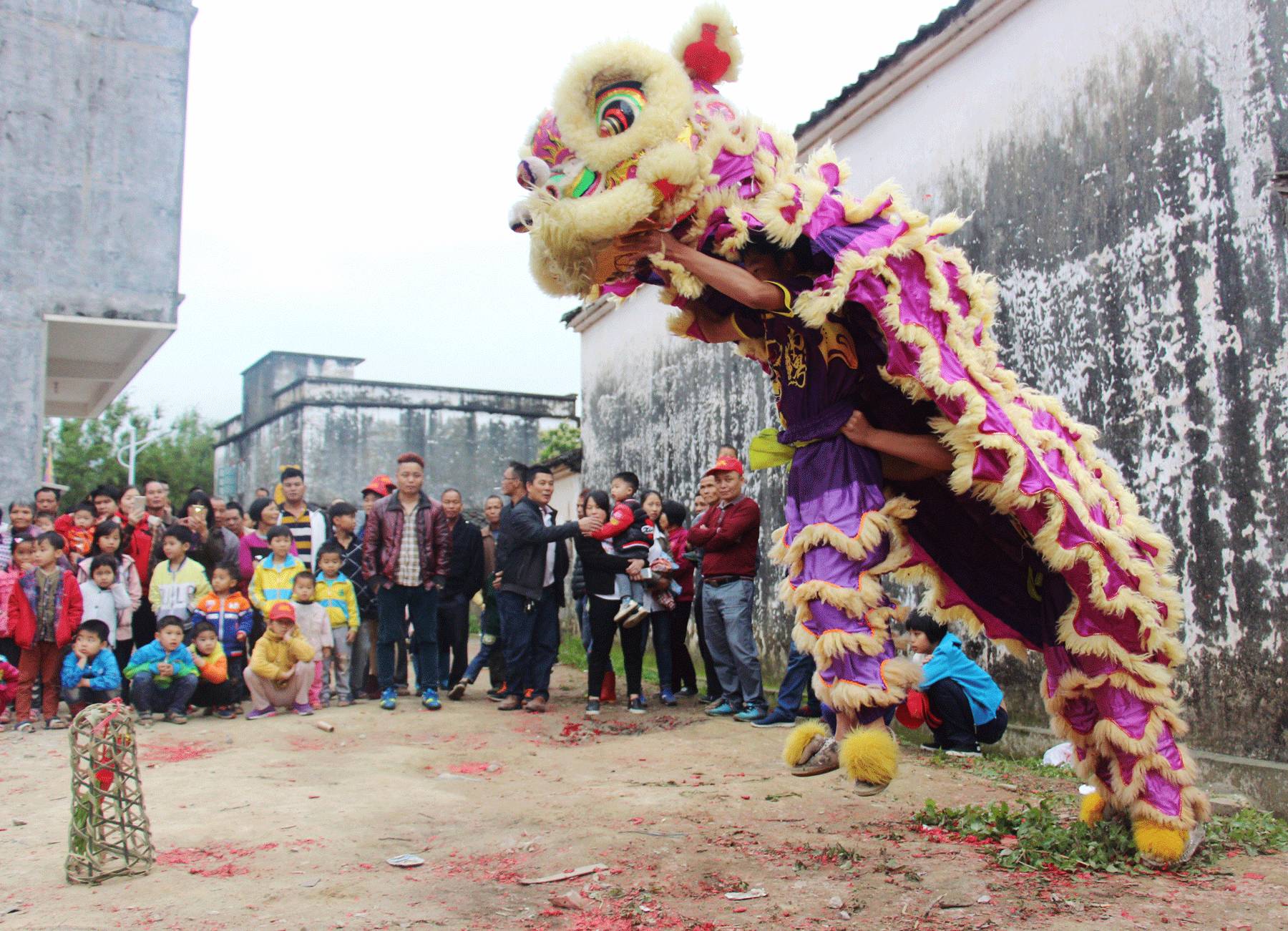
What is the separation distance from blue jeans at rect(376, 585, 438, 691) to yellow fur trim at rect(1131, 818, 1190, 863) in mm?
4961

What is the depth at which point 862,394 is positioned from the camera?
11.0 feet

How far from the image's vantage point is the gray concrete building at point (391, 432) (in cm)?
2108

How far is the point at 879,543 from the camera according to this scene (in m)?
3.05

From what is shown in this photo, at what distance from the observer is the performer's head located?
5613 millimetres

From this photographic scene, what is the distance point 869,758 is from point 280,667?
16.7 ft

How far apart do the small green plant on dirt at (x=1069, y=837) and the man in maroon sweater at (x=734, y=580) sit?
8.85 ft

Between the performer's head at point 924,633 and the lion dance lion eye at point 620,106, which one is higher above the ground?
the lion dance lion eye at point 620,106

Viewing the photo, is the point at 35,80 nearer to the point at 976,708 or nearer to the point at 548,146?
the point at 548,146

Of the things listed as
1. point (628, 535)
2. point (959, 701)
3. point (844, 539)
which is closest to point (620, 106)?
point (844, 539)

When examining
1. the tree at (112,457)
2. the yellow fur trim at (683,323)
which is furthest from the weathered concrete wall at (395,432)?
the yellow fur trim at (683,323)

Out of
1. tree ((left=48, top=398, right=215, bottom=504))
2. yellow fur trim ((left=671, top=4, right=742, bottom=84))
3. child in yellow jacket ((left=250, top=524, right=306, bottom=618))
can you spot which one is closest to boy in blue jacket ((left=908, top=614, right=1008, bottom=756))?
yellow fur trim ((left=671, top=4, right=742, bottom=84))

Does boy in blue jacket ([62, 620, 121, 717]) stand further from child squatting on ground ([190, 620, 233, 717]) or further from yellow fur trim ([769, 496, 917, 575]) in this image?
yellow fur trim ([769, 496, 917, 575])

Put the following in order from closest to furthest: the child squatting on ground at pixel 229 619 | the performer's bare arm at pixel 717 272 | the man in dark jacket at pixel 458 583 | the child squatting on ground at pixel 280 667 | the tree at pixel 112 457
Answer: the performer's bare arm at pixel 717 272 → the child squatting on ground at pixel 280 667 → the child squatting on ground at pixel 229 619 → the man in dark jacket at pixel 458 583 → the tree at pixel 112 457

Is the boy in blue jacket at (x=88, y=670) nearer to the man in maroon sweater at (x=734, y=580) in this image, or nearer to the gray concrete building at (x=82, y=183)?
the man in maroon sweater at (x=734, y=580)
